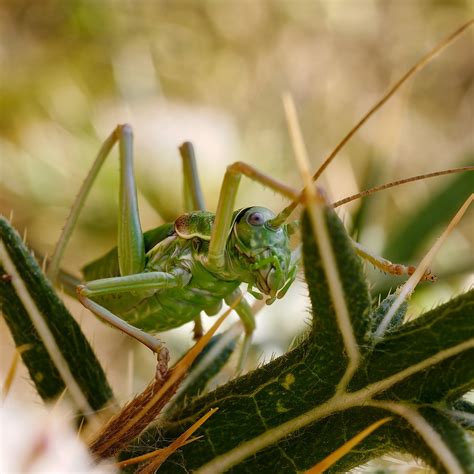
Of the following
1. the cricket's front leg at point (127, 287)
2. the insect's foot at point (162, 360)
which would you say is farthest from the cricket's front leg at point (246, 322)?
the insect's foot at point (162, 360)

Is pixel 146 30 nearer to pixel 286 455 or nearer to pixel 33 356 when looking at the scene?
pixel 33 356

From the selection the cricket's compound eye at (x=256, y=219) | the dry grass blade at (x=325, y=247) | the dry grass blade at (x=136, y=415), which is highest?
the cricket's compound eye at (x=256, y=219)

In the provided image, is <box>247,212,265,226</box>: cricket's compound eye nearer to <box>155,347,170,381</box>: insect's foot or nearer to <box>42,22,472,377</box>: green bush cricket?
<box>42,22,472,377</box>: green bush cricket

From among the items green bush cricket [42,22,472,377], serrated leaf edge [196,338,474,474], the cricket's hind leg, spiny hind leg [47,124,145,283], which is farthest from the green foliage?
the cricket's hind leg

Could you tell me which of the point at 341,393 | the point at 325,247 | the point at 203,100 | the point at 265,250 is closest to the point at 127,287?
the point at 265,250

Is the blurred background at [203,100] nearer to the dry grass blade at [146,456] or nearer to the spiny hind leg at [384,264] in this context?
the spiny hind leg at [384,264]
